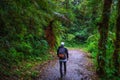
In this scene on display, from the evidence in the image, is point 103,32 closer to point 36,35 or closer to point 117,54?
point 117,54

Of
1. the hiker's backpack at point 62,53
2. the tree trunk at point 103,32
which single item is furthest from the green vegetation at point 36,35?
the hiker's backpack at point 62,53

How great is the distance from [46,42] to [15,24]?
10717mm

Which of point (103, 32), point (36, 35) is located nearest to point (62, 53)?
point (36, 35)

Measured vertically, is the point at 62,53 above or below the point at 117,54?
above

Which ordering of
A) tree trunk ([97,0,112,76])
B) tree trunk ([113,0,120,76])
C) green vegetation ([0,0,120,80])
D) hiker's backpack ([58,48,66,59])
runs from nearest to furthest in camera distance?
green vegetation ([0,0,120,80]) < hiker's backpack ([58,48,66,59]) < tree trunk ([97,0,112,76]) < tree trunk ([113,0,120,76])

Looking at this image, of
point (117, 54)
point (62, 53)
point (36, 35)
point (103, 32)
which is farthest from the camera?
point (117, 54)

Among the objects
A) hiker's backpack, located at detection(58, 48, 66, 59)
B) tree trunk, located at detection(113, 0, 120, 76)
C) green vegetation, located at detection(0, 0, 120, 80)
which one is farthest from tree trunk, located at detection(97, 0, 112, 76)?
hiker's backpack, located at detection(58, 48, 66, 59)

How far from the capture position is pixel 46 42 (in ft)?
59.4

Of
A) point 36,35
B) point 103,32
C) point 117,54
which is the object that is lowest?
point 117,54

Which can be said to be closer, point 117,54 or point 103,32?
point 103,32

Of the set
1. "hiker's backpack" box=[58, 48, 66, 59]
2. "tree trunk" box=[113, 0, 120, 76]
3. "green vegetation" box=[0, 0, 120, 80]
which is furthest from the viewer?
"tree trunk" box=[113, 0, 120, 76]

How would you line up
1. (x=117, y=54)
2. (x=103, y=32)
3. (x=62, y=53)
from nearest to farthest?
(x=62, y=53), (x=103, y=32), (x=117, y=54)

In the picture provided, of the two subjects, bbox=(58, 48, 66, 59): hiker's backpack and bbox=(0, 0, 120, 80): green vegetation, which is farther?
bbox=(58, 48, 66, 59): hiker's backpack

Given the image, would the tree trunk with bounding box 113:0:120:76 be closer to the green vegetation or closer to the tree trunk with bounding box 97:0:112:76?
the green vegetation
